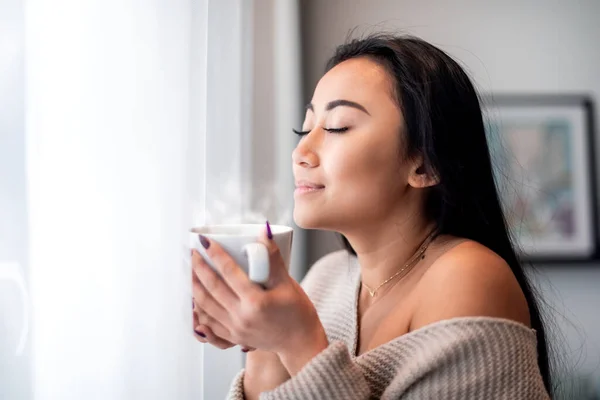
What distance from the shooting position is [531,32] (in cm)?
246

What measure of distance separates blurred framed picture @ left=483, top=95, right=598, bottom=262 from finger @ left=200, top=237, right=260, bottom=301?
209cm

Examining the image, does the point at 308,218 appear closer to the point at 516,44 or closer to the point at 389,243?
the point at 389,243

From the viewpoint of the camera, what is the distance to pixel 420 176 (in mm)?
888

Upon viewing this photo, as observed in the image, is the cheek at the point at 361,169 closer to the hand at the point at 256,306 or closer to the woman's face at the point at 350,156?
the woman's face at the point at 350,156

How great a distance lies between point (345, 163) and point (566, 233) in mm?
2020

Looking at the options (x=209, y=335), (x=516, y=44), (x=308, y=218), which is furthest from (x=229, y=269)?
(x=516, y=44)

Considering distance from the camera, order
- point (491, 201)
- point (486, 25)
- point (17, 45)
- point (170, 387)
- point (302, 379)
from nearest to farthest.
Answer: point (17, 45)
point (302, 379)
point (170, 387)
point (491, 201)
point (486, 25)

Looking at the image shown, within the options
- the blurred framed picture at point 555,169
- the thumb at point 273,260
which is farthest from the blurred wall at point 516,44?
the thumb at point 273,260

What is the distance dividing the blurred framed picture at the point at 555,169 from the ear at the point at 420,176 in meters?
1.73

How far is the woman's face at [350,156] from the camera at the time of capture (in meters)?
0.84

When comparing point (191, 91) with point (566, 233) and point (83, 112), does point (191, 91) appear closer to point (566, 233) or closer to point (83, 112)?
point (83, 112)

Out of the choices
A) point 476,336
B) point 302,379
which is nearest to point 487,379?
point 476,336

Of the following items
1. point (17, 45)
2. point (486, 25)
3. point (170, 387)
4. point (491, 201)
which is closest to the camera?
point (17, 45)

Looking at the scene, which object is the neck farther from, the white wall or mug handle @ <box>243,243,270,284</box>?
the white wall
